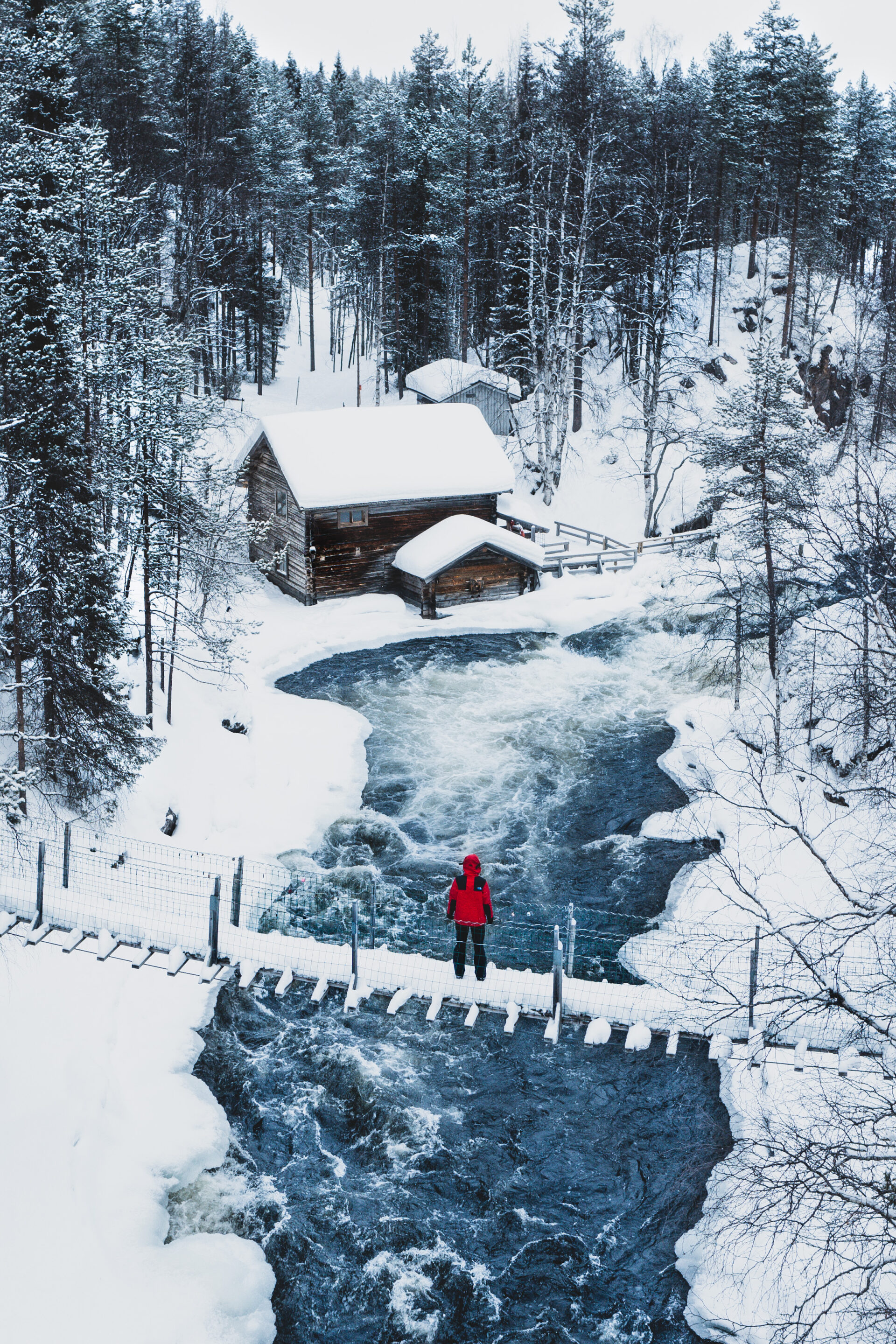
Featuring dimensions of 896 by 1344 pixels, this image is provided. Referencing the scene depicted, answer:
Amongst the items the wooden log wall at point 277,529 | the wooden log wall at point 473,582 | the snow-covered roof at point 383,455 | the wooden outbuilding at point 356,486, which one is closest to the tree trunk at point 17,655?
the wooden outbuilding at point 356,486

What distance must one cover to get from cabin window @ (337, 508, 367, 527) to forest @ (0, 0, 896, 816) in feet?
12.9

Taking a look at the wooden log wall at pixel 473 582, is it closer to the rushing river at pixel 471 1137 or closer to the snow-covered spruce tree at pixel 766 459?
the snow-covered spruce tree at pixel 766 459

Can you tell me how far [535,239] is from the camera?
45.1m

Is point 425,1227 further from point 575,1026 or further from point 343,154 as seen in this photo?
point 343,154

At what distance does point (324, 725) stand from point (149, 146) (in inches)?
1176

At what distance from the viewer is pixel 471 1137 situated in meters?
13.6

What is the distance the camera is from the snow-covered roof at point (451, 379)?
4638 centimetres

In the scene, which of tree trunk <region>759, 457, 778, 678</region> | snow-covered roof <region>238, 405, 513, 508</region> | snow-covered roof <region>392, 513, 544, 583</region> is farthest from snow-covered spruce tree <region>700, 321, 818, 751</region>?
snow-covered roof <region>238, 405, 513, 508</region>

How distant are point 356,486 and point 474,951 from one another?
Answer: 21.5 metres

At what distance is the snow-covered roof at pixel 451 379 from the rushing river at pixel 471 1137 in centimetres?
2799

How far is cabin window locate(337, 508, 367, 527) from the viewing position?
33.9 m

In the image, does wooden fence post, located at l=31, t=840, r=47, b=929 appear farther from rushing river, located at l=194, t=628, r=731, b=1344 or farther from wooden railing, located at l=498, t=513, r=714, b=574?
wooden railing, located at l=498, t=513, r=714, b=574

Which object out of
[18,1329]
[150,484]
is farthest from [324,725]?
[18,1329]

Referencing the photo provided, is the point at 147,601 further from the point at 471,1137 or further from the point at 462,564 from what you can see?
the point at 462,564
